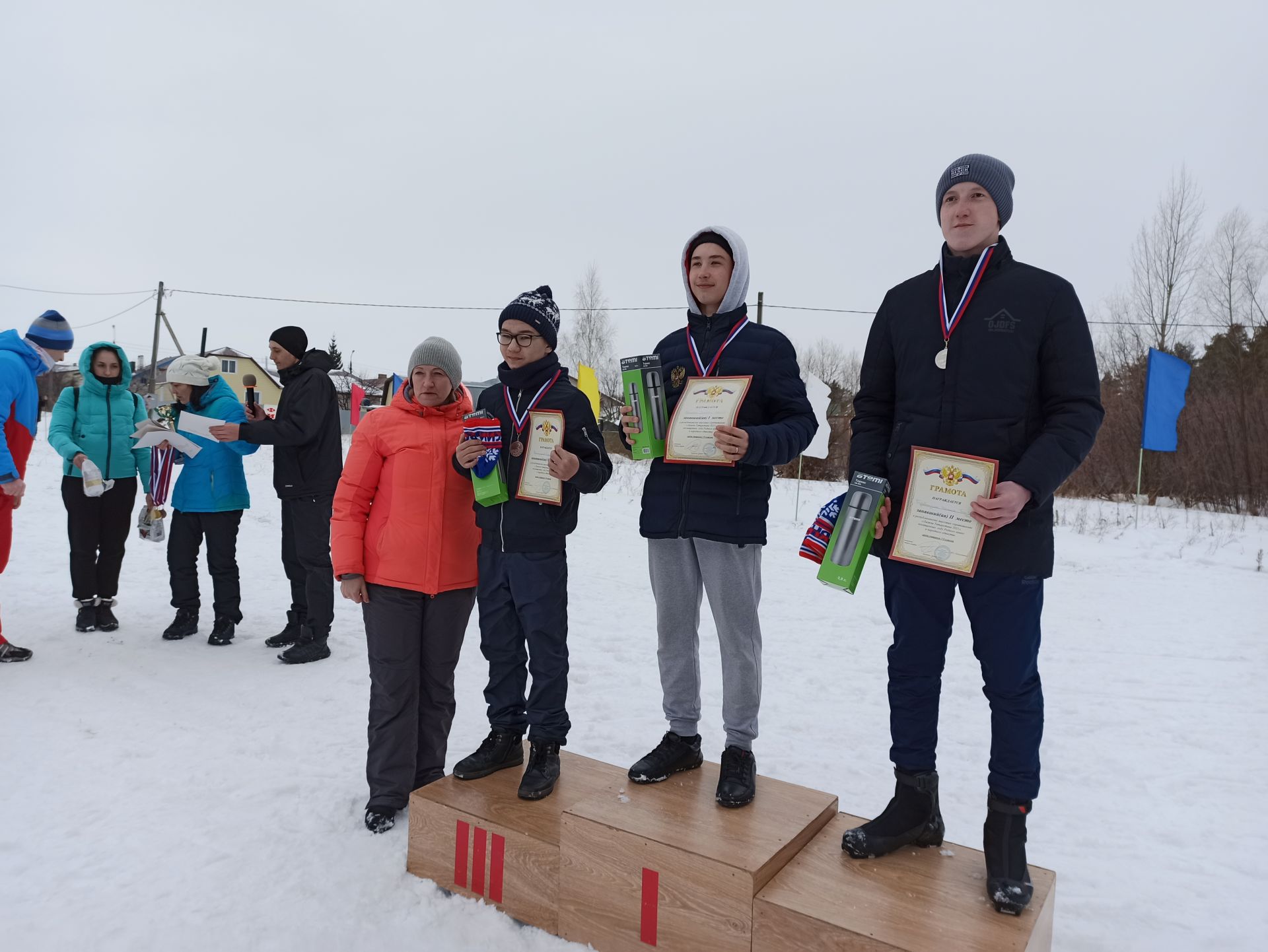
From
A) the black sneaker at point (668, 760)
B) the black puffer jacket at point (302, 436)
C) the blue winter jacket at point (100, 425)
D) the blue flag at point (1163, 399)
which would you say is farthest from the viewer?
the blue flag at point (1163, 399)

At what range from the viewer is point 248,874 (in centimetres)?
268

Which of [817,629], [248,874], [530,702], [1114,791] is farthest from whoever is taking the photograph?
[817,629]

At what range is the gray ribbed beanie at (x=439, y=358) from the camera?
3.17 metres

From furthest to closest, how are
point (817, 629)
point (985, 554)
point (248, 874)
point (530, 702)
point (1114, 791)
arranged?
point (817, 629), point (1114, 791), point (530, 702), point (248, 874), point (985, 554)

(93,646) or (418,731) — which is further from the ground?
(418,731)

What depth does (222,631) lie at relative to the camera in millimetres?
5336

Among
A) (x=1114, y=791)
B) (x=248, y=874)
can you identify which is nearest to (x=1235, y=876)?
(x=1114, y=791)

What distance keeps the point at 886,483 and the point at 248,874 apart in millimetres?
2471

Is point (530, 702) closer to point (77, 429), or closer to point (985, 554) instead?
point (985, 554)

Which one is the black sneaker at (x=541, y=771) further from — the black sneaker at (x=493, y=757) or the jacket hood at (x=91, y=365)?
the jacket hood at (x=91, y=365)

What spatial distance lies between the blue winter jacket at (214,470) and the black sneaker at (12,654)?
120 cm

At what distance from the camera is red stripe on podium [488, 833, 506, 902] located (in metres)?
2.58

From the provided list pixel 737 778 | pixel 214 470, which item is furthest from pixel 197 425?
pixel 737 778

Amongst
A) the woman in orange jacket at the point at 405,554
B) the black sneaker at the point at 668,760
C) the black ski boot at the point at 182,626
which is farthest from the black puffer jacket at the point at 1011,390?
the black ski boot at the point at 182,626
